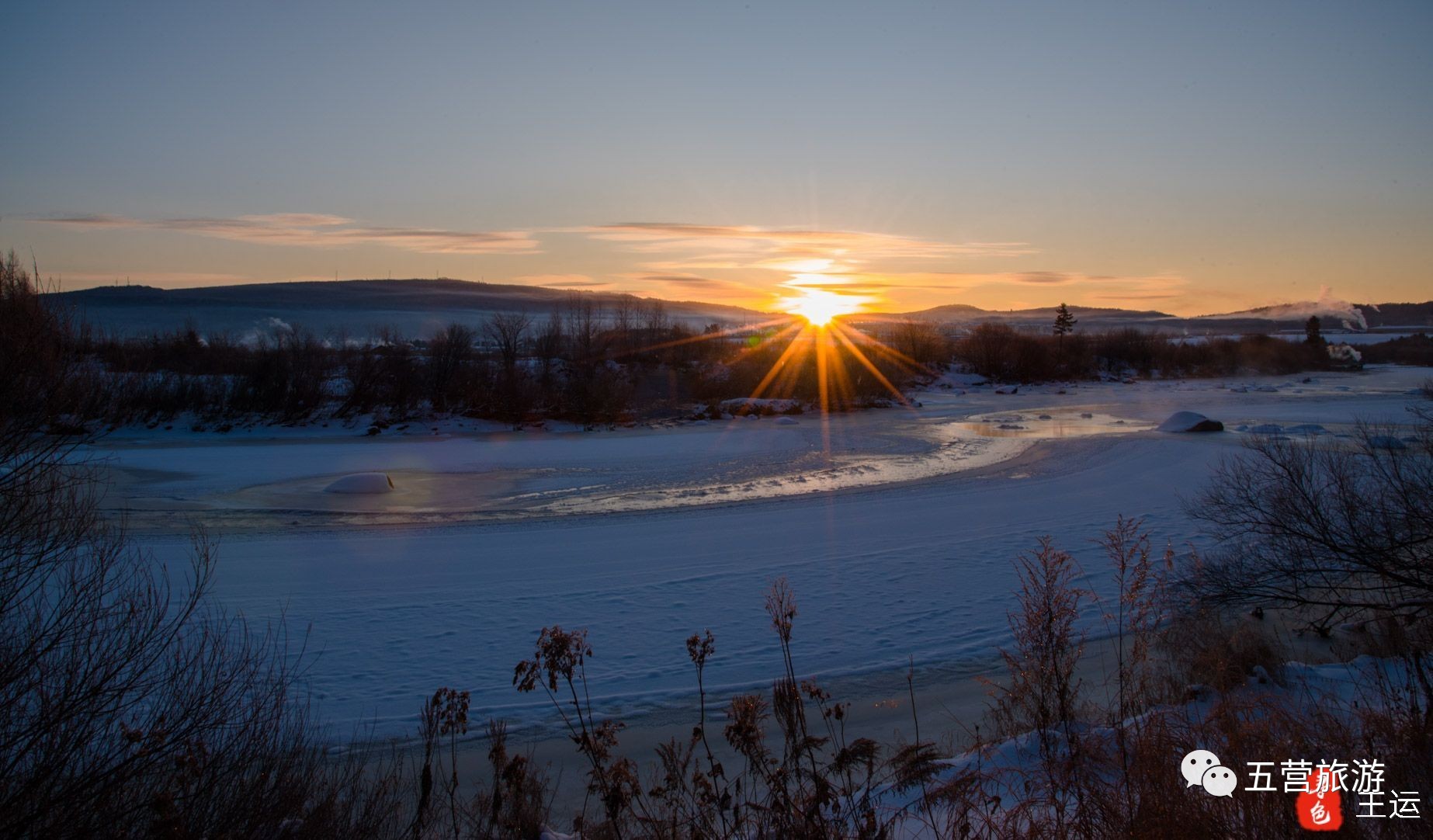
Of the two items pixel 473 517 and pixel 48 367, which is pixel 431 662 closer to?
pixel 48 367

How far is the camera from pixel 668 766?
4.08 meters

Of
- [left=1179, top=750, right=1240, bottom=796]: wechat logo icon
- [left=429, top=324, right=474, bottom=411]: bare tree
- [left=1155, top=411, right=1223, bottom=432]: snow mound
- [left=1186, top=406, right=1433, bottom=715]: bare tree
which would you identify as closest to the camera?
[left=1179, top=750, right=1240, bottom=796]: wechat logo icon

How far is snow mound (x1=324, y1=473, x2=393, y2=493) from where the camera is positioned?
741 inches

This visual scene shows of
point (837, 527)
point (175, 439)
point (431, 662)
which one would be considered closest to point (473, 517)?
point (837, 527)

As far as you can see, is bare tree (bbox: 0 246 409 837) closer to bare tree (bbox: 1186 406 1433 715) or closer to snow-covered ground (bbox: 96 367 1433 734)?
snow-covered ground (bbox: 96 367 1433 734)

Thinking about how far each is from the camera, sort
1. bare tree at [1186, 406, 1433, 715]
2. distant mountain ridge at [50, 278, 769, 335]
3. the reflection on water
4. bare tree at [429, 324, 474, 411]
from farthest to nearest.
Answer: distant mountain ridge at [50, 278, 769, 335]
bare tree at [429, 324, 474, 411]
the reflection on water
bare tree at [1186, 406, 1433, 715]

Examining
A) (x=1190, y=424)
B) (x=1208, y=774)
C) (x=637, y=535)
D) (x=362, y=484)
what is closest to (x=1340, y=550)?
(x=1208, y=774)

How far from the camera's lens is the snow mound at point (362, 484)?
741 inches

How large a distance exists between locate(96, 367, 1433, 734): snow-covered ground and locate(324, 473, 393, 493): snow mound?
240 millimetres

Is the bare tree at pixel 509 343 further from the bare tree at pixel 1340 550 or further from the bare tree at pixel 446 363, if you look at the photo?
the bare tree at pixel 1340 550

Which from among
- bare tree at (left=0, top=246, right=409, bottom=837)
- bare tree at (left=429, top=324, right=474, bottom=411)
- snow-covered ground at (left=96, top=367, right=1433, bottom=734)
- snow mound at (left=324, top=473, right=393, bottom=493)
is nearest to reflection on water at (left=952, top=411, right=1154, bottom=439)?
snow-covered ground at (left=96, top=367, right=1433, bottom=734)

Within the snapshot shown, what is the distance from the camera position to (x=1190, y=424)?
27375 mm

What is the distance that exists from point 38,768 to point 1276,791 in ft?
18.0

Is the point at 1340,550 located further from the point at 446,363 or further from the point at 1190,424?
the point at 446,363
